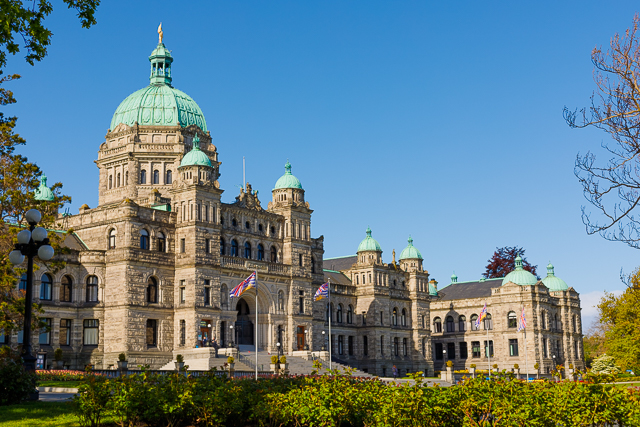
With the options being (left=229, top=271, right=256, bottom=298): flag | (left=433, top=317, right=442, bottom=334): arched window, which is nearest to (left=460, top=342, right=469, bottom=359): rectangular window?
(left=433, top=317, right=442, bottom=334): arched window

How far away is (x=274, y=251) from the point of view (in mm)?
71812

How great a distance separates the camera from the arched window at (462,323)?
101m

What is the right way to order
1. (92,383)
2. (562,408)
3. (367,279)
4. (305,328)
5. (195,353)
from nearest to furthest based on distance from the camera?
(562,408), (92,383), (195,353), (305,328), (367,279)

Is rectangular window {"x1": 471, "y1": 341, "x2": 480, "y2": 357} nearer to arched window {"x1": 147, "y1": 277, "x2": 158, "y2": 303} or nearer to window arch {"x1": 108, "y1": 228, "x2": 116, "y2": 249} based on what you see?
arched window {"x1": 147, "y1": 277, "x2": 158, "y2": 303}

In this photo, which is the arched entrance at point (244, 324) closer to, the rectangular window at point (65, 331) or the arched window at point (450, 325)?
the rectangular window at point (65, 331)

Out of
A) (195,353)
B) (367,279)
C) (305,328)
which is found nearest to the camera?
(195,353)

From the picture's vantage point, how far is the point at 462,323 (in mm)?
101125

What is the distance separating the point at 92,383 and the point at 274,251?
2016 inches

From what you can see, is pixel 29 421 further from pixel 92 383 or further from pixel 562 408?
pixel 562 408

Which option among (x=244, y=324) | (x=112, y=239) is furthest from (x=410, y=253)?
(x=112, y=239)

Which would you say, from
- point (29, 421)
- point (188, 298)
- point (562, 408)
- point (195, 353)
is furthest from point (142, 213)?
point (562, 408)

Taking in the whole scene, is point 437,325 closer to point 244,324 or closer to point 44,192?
point 244,324

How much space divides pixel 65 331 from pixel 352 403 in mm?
44530

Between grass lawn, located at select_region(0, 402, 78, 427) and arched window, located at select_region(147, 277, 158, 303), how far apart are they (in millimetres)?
37147
